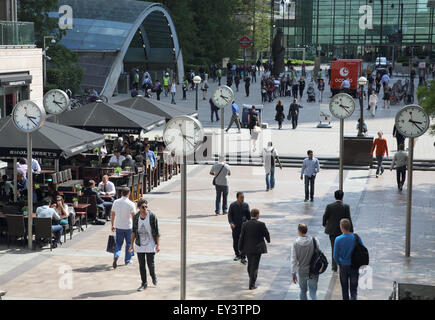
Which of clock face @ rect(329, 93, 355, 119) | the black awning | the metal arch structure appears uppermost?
the metal arch structure

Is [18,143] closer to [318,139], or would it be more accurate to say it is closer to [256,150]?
[256,150]

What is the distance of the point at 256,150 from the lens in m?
29.5

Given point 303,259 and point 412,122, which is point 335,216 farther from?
point 412,122

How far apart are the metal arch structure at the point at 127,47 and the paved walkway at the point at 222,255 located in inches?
1128

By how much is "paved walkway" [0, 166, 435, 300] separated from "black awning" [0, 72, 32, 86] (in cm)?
881

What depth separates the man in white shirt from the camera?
14.1 meters

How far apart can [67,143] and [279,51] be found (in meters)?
48.6

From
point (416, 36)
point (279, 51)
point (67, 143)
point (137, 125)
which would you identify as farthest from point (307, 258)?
point (416, 36)

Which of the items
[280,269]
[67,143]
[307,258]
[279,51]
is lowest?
[280,269]

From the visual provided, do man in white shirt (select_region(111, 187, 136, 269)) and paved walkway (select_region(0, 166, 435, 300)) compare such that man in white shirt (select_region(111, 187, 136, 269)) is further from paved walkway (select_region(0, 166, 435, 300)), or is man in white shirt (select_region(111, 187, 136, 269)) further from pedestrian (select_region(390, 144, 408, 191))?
pedestrian (select_region(390, 144, 408, 191))

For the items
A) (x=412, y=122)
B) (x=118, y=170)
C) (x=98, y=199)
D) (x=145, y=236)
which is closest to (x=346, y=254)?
(x=145, y=236)

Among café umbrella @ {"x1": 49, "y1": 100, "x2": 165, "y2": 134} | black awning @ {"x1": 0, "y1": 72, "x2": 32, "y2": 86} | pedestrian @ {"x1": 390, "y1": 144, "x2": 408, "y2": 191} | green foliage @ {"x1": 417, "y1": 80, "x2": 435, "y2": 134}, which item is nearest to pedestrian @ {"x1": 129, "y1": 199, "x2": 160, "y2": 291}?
green foliage @ {"x1": 417, "y1": 80, "x2": 435, "y2": 134}

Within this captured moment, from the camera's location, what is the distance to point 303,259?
11.4m
